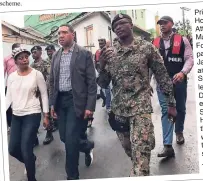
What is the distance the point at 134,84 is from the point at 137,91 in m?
0.05

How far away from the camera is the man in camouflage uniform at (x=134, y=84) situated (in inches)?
74.9

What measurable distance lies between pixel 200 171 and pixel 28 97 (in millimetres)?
1283

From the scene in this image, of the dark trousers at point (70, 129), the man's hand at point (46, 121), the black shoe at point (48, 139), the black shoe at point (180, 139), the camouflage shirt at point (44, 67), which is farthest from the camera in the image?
the black shoe at point (48, 139)

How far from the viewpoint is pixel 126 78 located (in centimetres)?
196

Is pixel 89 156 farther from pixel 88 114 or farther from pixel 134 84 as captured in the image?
Answer: pixel 134 84

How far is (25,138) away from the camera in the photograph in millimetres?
2152

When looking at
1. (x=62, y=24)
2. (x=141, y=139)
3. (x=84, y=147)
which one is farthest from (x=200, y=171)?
(x=62, y=24)

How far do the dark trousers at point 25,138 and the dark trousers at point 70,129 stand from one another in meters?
0.17

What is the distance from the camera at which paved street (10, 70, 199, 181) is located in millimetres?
2303

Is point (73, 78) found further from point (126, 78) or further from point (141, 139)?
point (141, 139)

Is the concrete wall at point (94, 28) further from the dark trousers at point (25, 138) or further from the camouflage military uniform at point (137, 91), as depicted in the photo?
the dark trousers at point (25, 138)

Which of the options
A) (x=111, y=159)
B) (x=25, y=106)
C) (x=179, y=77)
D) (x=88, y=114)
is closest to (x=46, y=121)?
(x=25, y=106)

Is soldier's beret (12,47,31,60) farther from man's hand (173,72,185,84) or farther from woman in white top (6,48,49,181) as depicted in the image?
man's hand (173,72,185,84)

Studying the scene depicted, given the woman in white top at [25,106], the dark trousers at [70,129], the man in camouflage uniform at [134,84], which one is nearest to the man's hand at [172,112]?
the man in camouflage uniform at [134,84]
